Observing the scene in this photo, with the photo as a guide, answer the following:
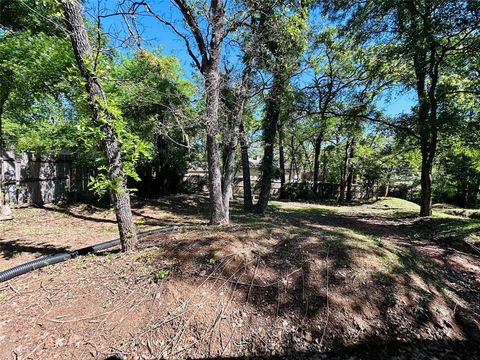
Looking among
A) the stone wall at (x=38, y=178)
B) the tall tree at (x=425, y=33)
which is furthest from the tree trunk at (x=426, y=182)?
the stone wall at (x=38, y=178)

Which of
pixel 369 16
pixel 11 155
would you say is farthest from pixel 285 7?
pixel 11 155

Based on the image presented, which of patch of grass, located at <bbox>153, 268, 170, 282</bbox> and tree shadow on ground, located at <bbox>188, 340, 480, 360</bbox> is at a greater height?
patch of grass, located at <bbox>153, 268, 170, 282</bbox>

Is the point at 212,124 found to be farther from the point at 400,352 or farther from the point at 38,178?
the point at 38,178

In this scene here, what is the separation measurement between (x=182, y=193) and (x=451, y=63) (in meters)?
12.2

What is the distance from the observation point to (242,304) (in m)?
2.41

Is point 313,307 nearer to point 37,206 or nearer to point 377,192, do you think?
point 37,206

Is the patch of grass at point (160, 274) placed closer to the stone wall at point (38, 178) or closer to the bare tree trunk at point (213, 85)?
the bare tree trunk at point (213, 85)

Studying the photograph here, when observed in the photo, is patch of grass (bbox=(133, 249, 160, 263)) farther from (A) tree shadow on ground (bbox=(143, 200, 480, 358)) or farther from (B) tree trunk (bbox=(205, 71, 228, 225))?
(B) tree trunk (bbox=(205, 71, 228, 225))

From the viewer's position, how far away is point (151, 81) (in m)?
8.39

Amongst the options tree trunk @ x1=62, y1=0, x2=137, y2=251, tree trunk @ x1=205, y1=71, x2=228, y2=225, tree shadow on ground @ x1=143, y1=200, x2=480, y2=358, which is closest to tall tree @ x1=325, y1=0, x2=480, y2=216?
tree trunk @ x1=205, y1=71, x2=228, y2=225

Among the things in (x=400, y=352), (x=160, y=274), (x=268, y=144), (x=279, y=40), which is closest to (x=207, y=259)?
(x=160, y=274)

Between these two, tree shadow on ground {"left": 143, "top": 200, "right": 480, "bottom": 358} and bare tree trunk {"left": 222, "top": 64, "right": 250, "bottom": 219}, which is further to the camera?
bare tree trunk {"left": 222, "top": 64, "right": 250, "bottom": 219}

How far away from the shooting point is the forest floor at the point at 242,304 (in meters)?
2.07

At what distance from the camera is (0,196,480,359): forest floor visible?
2.07 metres
